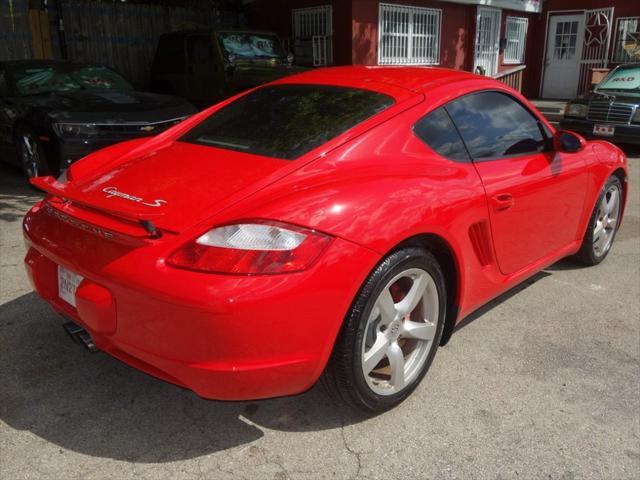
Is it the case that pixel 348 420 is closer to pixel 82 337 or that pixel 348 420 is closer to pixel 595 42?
pixel 82 337

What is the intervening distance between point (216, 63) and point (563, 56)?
13.6m

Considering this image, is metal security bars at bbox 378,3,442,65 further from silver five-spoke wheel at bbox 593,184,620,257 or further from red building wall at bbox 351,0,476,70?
silver five-spoke wheel at bbox 593,184,620,257

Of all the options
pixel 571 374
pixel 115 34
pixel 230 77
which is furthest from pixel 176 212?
pixel 115 34

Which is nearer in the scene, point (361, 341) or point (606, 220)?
point (361, 341)

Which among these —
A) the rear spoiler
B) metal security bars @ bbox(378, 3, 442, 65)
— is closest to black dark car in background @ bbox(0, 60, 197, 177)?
the rear spoiler

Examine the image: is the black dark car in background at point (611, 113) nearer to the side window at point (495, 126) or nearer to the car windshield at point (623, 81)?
the car windshield at point (623, 81)

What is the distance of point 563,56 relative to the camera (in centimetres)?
1867

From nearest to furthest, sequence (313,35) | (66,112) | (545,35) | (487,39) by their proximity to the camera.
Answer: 1. (66,112)
2. (313,35)
3. (487,39)
4. (545,35)

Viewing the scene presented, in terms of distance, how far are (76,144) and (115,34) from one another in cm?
805

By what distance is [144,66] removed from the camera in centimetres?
1344

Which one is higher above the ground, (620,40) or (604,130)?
(620,40)

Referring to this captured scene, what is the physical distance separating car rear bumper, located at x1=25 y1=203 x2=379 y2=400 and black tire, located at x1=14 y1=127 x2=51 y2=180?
4.43 m

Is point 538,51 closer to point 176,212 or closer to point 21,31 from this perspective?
point 21,31

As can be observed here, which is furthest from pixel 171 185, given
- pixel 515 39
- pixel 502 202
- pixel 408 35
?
pixel 515 39
